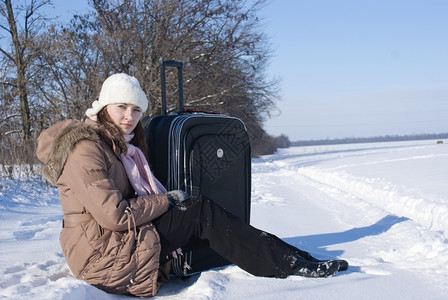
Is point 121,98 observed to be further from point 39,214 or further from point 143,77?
point 143,77

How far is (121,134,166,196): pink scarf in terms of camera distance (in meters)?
2.34

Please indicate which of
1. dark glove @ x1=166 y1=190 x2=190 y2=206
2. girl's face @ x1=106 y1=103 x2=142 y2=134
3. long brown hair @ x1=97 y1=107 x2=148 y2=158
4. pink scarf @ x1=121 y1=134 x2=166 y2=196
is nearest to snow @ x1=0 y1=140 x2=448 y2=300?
dark glove @ x1=166 y1=190 x2=190 y2=206

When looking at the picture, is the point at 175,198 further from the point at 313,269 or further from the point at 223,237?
the point at 313,269

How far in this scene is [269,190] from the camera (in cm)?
869

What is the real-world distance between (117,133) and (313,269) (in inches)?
49.3

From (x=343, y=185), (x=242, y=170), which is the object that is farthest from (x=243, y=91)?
(x=242, y=170)

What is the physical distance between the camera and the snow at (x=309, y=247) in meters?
2.11

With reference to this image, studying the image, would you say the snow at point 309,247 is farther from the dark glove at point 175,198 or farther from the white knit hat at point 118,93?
the white knit hat at point 118,93

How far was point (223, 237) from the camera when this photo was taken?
7.54 feet

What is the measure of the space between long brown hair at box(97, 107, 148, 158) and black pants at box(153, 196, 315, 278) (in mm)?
441

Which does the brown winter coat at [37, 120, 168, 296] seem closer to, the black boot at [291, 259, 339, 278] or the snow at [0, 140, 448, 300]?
the snow at [0, 140, 448, 300]

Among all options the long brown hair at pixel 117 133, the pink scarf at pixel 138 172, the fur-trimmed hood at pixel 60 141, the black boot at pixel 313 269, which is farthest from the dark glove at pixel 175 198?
the black boot at pixel 313 269

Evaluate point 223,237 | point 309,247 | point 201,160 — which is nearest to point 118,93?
point 201,160

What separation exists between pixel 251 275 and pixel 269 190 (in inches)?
250
